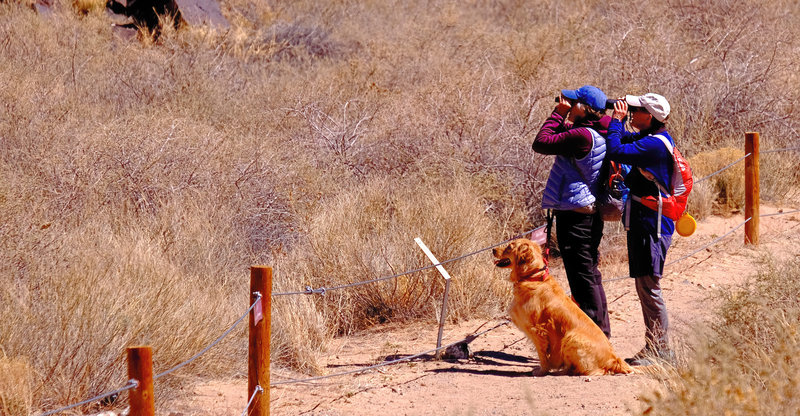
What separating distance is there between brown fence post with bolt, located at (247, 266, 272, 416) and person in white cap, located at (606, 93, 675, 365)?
2.53m

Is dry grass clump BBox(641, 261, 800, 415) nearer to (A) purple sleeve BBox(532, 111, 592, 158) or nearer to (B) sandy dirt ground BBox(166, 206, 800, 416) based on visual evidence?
(B) sandy dirt ground BBox(166, 206, 800, 416)

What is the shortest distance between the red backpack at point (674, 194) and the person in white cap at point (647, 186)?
3 centimetres

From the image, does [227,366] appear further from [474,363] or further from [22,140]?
[22,140]

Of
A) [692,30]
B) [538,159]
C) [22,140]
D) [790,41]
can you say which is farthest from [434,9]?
[22,140]

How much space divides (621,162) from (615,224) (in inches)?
155

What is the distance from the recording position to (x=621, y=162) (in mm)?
5664

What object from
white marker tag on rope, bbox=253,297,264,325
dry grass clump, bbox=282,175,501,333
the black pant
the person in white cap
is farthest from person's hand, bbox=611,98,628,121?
white marker tag on rope, bbox=253,297,264,325

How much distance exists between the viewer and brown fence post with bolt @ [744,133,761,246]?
29.3ft

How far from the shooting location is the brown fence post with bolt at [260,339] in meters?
4.38

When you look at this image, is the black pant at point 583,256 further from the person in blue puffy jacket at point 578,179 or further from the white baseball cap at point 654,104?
the white baseball cap at point 654,104

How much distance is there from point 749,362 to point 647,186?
1.37 metres

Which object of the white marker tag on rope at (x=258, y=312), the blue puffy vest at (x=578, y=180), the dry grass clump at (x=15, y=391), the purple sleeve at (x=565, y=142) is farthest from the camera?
the blue puffy vest at (x=578, y=180)

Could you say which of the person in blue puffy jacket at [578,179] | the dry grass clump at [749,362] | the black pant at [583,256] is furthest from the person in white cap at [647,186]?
the dry grass clump at [749,362]

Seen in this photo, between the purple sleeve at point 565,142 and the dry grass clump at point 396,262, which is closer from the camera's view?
the purple sleeve at point 565,142
